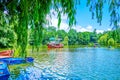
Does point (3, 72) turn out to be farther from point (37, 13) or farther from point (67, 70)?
point (37, 13)

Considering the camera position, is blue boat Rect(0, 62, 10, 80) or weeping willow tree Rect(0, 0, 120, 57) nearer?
weeping willow tree Rect(0, 0, 120, 57)

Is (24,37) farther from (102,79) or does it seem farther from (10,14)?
(102,79)

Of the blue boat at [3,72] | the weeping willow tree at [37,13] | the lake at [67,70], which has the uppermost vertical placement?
the weeping willow tree at [37,13]

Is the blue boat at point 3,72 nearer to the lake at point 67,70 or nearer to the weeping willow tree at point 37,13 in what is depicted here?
the lake at point 67,70

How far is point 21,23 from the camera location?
3.64 meters

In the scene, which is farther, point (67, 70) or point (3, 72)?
point (67, 70)

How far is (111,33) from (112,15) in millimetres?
282

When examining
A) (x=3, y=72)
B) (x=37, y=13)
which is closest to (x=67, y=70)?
(x=3, y=72)

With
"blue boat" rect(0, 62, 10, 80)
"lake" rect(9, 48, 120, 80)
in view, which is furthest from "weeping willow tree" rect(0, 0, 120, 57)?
"lake" rect(9, 48, 120, 80)

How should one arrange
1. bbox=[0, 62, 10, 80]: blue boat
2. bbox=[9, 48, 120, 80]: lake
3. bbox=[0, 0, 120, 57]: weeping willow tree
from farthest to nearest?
bbox=[9, 48, 120, 80]: lake → bbox=[0, 62, 10, 80]: blue boat → bbox=[0, 0, 120, 57]: weeping willow tree

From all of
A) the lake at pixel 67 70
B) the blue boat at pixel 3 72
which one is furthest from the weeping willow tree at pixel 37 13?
the lake at pixel 67 70

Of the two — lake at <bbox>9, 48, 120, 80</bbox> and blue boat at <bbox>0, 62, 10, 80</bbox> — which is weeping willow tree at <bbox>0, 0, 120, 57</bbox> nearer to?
blue boat at <bbox>0, 62, 10, 80</bbox>

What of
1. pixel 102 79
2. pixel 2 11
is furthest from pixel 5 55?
pixel 2 11

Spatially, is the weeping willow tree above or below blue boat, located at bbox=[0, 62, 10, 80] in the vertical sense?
above
